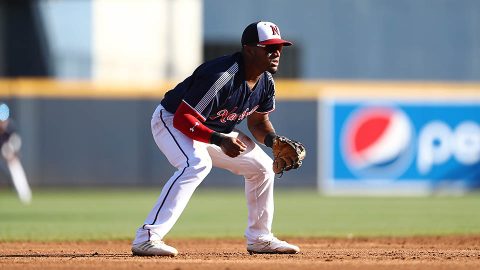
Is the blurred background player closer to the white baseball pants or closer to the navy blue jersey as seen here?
the white baseball pants

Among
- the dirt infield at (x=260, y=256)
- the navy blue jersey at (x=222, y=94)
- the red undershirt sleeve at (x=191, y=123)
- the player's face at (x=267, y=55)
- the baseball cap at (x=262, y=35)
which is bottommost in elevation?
the dirt infield at (x=260, y=256)

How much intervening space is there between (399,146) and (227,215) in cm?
573

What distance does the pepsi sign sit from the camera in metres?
17.4

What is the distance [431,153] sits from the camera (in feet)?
57.7

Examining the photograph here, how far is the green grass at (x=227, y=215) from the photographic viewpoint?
10.2 metres

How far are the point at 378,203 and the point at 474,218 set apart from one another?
3048 mm

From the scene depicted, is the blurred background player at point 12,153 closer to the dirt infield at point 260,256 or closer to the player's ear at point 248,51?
the dirt infield at point 260,256


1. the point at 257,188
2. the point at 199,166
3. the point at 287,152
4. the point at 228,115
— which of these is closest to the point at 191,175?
the point at 199,166

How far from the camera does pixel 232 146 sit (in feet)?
22.0

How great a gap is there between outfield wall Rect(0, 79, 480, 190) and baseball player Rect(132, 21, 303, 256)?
10.4 m

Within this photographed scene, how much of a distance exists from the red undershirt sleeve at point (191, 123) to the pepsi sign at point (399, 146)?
1074 centimetres

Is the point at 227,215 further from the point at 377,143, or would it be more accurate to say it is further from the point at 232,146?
the point at 232,146

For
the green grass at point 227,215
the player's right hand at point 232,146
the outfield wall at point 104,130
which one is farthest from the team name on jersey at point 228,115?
the outfield wall at point 104,130

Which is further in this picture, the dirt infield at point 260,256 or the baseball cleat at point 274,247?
the baseball cleat at point 274,247
